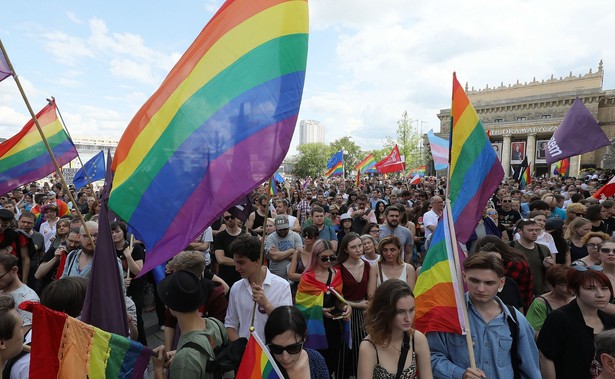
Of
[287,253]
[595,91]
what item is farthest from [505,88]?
[287,253]

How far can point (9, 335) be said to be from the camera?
6.71ft

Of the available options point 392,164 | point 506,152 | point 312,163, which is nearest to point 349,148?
point 312,163

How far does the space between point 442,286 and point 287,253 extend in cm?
295

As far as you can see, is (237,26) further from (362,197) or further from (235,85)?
(362,197)

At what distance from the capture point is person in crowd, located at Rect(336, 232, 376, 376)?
410cm

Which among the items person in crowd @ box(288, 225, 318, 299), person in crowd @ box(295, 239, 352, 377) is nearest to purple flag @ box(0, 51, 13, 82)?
person in crowd @ box(295, 239, 352, 377)

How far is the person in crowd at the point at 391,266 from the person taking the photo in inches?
169

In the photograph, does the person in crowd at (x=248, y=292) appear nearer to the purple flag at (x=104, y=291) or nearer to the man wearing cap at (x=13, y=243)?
the purple flag at (x=104, y=291)

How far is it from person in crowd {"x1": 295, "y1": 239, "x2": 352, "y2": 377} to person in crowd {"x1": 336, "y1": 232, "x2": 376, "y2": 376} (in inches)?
4.4

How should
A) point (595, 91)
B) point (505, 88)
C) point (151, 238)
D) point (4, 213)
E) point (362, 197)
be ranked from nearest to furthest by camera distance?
point (151, 238) → point (4, 213) → point (362, 197) → point (595, 91) → point (505, 88)

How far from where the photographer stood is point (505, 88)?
59781 millimetres

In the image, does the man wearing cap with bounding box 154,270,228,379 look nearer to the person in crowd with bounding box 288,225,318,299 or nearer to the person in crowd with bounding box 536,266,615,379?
the person in crowd with bounding box 536,266,615,379

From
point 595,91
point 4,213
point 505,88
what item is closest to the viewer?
point 4,213

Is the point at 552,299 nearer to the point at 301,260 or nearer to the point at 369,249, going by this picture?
the point at 369,249
